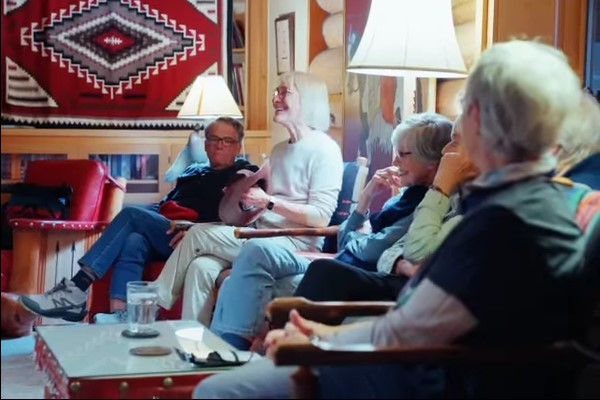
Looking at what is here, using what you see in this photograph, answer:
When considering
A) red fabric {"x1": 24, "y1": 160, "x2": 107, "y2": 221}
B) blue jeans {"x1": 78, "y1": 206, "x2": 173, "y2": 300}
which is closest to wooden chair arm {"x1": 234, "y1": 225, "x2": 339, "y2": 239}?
blue jeans {"x1": 78, "y1": 206, "x2": 173, "y2": 300}

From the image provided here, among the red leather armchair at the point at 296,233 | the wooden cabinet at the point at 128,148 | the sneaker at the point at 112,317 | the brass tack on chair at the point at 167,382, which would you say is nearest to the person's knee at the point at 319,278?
the red leather armchair at the point at 296,233

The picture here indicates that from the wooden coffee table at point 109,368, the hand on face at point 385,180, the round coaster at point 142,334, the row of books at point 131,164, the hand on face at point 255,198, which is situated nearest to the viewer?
the wooden coffee table at point 109,368

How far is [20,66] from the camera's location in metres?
6.11

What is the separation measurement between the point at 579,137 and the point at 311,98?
2319mm

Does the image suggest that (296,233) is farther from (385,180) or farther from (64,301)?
(64,301)

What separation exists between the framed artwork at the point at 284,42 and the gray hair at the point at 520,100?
12.7ft

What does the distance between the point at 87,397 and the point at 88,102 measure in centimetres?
433

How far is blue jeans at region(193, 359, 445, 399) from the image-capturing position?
6.00 ft

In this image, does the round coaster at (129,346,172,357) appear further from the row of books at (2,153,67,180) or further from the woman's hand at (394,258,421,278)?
the row of books at (2,153,67,180)

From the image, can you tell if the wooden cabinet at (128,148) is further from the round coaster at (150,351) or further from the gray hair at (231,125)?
the round coaster at (150,351)

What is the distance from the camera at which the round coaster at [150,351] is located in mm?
2350

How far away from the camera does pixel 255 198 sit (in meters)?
4.07

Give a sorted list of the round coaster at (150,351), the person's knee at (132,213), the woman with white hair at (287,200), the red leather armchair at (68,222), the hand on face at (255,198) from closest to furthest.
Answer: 1. the round coaster at (150,351)
2. the woman with white hair at (287,200)
3. the hand on face at (255,198)
4. the person's knee at (132,213)
5. the red leather armchair at (68,222)

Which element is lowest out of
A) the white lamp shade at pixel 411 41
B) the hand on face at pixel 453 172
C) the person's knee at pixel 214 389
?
the person's knee at pixel 214 389
